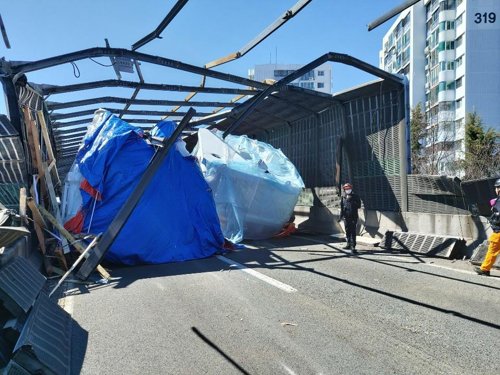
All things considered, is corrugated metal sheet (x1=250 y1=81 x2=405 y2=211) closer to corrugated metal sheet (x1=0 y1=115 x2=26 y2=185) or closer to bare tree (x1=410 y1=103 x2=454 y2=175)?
corrugated metal sheet (x1=0 y1=115 x2=26 y2=185)

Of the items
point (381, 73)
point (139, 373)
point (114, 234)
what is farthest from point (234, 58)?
point (139, 373)

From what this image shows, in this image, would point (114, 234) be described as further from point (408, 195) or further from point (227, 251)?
point (408, 195)

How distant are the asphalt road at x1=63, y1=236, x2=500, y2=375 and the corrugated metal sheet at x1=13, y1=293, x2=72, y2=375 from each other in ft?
0.68

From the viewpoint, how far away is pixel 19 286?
4469 millimetres

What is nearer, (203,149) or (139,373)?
(139,373)

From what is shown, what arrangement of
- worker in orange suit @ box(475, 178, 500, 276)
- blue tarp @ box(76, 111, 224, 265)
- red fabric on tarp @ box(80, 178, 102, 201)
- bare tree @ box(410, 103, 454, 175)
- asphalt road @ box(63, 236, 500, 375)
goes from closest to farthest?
1. asphalt road @ box(63, 236, 500, 375)
2. worker in orange suit @ box(475, 178, 500, 276)
3. blue tarp @ box(76, 111, 224, 265)
4. red fabric on tarp @ box(80, 178, 102, 201)
5. bare tree @ box(410, 103, 454, 175)

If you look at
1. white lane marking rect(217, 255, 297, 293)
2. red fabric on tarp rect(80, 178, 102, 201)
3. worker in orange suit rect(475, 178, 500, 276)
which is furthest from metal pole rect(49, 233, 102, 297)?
worker in orange suit rect(475, 178, 500, 276)

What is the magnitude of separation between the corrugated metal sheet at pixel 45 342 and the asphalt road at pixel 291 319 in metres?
0.21

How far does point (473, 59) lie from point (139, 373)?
217 feet

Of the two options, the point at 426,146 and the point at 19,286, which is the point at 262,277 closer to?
the point at 19,286

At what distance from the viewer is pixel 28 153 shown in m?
8.50

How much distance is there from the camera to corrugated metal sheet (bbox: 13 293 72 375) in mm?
3314

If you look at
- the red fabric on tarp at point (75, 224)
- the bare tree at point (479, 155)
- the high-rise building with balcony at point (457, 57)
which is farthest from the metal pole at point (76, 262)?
the high-rise building with balcony at point (457, 57)

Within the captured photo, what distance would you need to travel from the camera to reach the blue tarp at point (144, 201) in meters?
8.82
